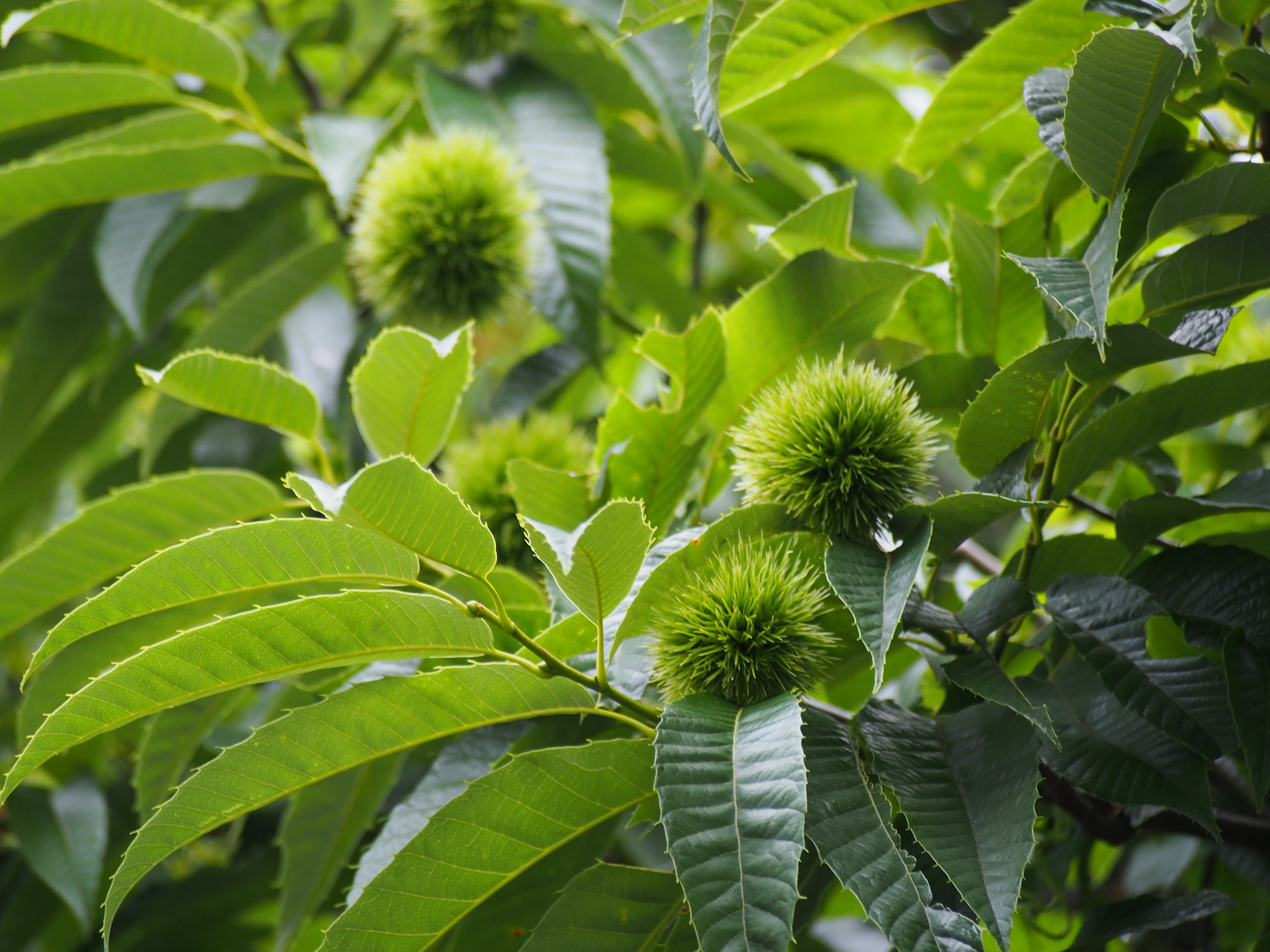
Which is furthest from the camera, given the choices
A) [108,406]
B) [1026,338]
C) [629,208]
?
[629,208]

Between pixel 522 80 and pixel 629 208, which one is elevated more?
pixel 522 80

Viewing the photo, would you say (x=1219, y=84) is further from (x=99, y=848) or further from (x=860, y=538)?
(x=99, y=848)

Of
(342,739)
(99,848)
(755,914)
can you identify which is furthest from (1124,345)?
(99,848)

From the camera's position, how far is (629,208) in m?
1.81

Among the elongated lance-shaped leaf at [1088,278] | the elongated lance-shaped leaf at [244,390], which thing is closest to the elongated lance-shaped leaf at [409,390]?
the elongated lance-shaped leaf at [244,390]

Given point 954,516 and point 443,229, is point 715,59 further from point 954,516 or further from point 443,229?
point 443,229

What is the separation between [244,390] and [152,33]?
2.05 ft

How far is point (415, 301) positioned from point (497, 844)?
0.76 metres

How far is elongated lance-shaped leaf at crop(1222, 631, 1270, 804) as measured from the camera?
0.58 metres

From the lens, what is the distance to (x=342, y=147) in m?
1.20

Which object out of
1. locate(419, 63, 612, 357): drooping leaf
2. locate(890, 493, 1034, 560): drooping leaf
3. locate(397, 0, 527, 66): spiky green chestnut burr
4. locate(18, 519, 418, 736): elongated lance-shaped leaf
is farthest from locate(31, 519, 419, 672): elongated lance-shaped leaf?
locate(397, 0, 527, 66): spiky green chestnut burr

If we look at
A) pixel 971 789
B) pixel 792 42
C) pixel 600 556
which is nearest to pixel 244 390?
pixel 600 556

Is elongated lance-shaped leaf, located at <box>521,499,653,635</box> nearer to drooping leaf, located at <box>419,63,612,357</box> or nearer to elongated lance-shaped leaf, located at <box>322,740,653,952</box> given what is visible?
elongated lance-shaped leaf, located at <box>322,740,653,952</box>

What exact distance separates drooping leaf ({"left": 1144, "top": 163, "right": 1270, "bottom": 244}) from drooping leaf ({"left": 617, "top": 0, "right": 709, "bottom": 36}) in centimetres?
33
